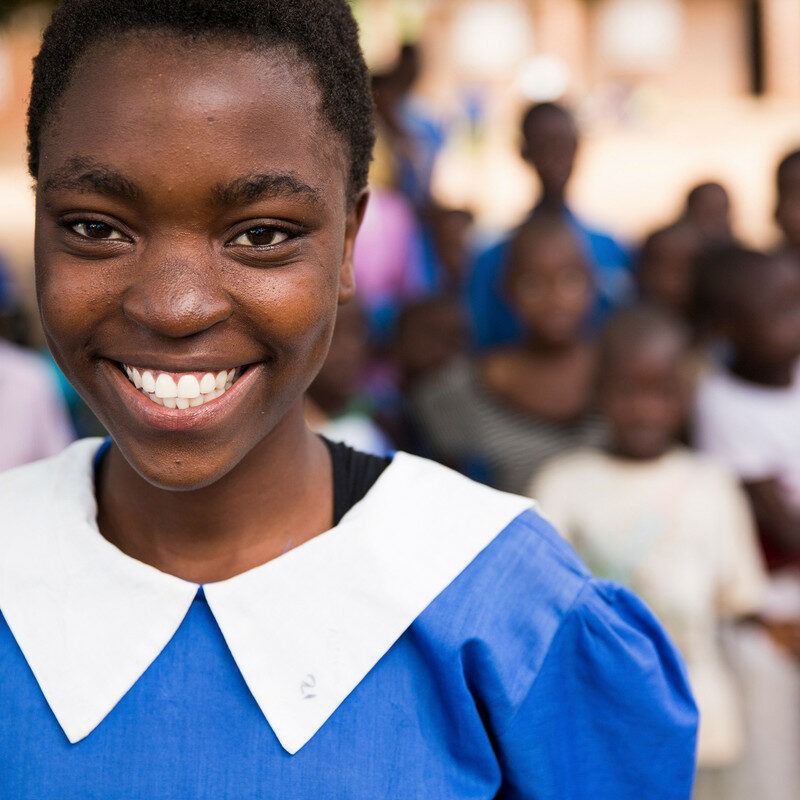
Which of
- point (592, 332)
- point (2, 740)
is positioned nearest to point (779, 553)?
point (592, 332)

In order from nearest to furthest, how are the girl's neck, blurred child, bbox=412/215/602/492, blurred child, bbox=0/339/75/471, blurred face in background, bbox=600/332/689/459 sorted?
the girl's neck → blurred face in background, bbox=600/332/689/459 → blurred child, bbox=412/215/602/492 → blurred child, bbox=0/339/75/471

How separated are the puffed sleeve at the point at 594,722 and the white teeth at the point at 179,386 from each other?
0.47 m

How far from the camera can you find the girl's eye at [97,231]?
1321 mm

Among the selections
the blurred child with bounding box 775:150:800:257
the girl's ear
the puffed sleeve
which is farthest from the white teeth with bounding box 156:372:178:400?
the blurred child with bounding box 775:150:800:257

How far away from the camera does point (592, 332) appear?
12.1ft

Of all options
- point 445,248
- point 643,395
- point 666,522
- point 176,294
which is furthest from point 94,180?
point 445,248

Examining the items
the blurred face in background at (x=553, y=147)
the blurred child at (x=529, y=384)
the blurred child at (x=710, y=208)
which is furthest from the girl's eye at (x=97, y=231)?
the blurred child at (x=710, y=208)

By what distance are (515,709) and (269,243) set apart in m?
0.57

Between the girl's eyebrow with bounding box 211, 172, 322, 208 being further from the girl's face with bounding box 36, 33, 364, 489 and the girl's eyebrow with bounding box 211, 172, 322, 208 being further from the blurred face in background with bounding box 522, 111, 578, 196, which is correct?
the blurred face in background with bounding box 522, 111, 578, 196

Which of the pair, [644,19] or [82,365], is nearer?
[82,365]

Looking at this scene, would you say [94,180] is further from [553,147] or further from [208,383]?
[553,147]

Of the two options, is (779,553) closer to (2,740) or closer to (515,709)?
(515,709)

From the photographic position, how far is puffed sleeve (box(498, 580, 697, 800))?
1.42 meters

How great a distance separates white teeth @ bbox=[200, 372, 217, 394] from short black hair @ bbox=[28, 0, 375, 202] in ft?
0.97
